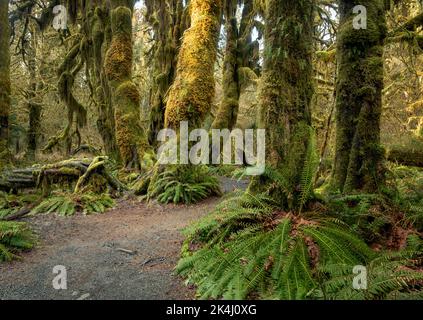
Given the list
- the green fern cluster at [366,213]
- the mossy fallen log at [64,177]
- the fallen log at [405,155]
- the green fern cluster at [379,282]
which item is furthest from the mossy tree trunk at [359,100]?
the mossy fallen log at [64,177]

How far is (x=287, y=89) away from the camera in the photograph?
4793 mm

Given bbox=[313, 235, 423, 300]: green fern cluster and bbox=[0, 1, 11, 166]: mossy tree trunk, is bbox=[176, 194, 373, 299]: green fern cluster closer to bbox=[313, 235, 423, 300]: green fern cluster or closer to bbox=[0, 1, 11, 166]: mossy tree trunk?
bbox=[313, 235, 423, 300]: green fern cluster

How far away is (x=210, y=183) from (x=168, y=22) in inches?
319

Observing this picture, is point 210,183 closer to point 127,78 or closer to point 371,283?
point 127,78

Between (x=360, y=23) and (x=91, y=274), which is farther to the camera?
(x=360, y=23)

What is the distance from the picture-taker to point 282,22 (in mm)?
4781

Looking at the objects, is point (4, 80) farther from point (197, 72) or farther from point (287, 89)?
point (287, 89)

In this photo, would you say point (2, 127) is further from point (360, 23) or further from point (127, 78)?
point (360, 23)

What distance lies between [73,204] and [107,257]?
10.3ft
